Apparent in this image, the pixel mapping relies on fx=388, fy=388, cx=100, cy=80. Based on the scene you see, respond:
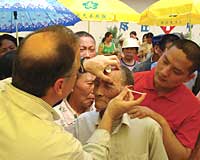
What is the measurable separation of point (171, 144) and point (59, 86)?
0.75 m

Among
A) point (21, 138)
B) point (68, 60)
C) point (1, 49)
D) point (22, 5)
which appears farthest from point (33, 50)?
point (1, 49)

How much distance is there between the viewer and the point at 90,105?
2504mm

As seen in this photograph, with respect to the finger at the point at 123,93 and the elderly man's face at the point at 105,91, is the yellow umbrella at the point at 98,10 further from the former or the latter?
the finger at the point at 123,93

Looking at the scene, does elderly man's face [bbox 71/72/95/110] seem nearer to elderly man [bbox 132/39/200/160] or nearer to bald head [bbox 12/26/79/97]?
elderly man [bbox 132/39/200/160]

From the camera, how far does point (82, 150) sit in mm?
1330

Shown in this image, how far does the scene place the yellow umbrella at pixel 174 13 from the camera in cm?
420

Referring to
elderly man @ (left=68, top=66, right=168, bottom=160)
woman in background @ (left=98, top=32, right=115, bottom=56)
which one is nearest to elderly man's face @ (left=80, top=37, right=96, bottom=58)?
elderly man @ (left=68, top=66, right=168, bottom=160)

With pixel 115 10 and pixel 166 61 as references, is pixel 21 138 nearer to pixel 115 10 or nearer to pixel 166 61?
pixel 166 61

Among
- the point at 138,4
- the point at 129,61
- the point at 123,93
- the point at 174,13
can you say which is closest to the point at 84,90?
the point at 123,93

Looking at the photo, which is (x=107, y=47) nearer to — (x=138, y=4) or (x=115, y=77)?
(x=138, y=4)

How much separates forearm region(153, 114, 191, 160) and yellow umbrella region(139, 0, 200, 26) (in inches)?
101

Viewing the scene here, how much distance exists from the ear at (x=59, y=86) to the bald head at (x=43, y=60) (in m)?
0.01

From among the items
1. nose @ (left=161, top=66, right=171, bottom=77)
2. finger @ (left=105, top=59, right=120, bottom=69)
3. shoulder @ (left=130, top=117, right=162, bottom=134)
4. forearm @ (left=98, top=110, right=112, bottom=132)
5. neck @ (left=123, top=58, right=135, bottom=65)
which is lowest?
neck @ (left=123, top=58, right=135, bottom=65)

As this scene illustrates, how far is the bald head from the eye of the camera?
1.26 metres
